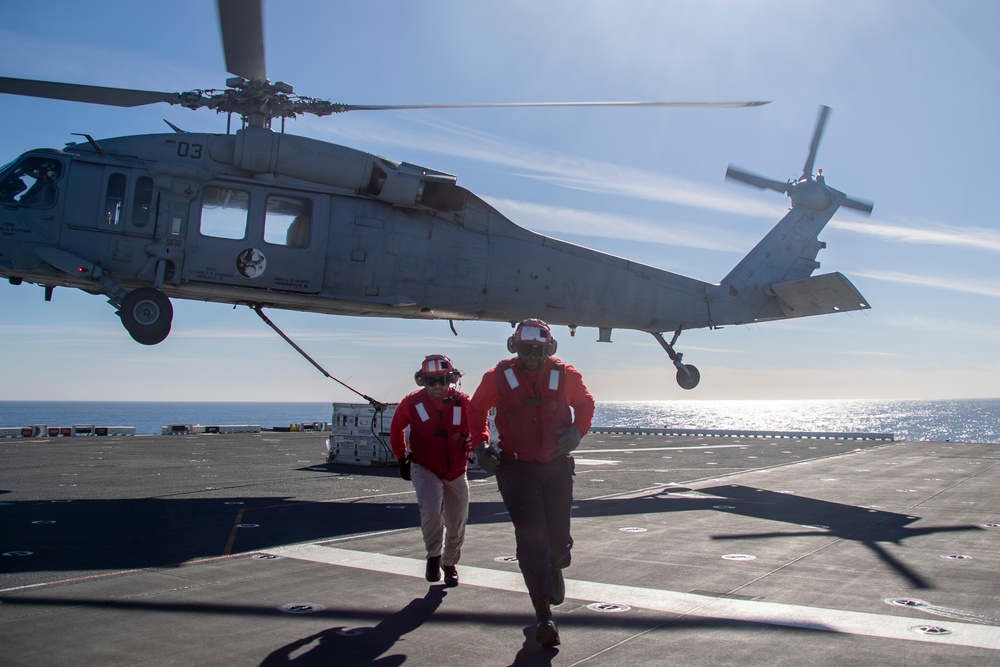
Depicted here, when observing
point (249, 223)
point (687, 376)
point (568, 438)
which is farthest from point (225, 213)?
point (687, 376)

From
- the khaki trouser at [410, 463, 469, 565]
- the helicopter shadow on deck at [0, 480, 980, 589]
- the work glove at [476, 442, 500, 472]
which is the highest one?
the work glove at [476, 442, 500, 472]

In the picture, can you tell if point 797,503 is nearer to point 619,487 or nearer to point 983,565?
point 619,487

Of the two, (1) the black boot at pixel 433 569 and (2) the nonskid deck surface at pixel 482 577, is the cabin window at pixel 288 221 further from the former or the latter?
(1) the black boot at pixel 433 569

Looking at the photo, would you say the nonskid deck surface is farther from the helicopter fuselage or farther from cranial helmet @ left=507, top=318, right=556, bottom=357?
the helicopter fuselage

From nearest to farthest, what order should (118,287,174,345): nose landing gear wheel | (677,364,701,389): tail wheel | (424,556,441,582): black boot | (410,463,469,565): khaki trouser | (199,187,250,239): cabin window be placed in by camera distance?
(424,556,441,582): black boot < (410,463,469,565): khaki trouser < (118,287,174,345): nose landing gear wheel < (199,187,250,239): cabin window < (677,364,701,389): tail wheel

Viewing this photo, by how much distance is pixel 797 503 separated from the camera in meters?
12.5

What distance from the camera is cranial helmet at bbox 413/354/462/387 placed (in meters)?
7.02

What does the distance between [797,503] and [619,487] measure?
3.29m

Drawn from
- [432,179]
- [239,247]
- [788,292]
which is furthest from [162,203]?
[788,292]

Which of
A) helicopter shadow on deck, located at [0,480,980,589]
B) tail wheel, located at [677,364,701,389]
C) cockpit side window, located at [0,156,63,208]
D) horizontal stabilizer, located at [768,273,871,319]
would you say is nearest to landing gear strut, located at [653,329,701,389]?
tail wheel, located at [677,364,701,389]

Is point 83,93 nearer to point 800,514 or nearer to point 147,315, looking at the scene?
point 147,315

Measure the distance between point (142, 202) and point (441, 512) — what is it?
9.76 metres

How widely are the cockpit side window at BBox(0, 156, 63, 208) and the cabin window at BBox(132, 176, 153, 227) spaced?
4.25ft

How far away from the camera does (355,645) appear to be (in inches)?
202
